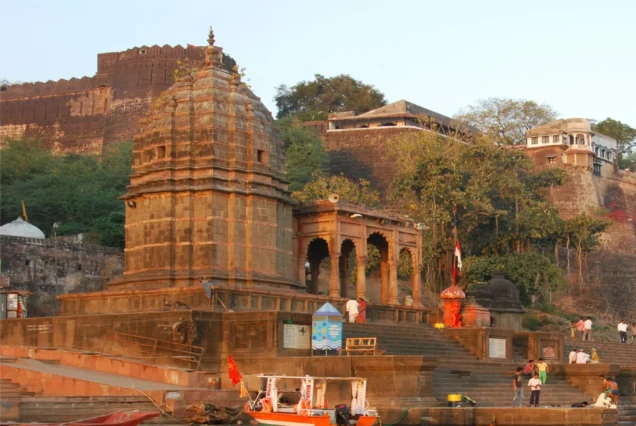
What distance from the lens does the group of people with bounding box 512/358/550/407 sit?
2581cm

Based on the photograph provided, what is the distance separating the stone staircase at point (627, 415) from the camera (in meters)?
27.0

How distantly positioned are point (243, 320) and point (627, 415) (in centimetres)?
962

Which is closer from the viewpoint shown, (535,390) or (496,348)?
(535,390)

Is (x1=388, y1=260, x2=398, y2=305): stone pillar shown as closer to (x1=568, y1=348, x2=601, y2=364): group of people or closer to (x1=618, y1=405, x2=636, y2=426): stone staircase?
(x1=568, y1=348, x2=601, y2=364): group of people

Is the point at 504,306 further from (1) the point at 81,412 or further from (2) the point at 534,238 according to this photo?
(1) the point at 81,412

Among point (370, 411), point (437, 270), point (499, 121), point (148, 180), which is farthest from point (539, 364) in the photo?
point (499, 121)

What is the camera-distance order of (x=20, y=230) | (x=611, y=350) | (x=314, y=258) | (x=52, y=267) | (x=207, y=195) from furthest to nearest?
(x=20, y=230)
(x=52, y=267)
(x=611, y=350)
(x=314, y=258)
(x=207, y=195)

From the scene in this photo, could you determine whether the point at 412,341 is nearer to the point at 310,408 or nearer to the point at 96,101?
the point at 310,408

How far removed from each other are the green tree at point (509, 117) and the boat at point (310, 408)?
A: 45.5m

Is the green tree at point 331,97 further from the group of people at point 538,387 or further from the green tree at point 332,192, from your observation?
the group of people at point 538,387

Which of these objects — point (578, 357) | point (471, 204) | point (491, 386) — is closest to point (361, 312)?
point (491, 386)

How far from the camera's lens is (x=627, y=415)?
27.9 meters

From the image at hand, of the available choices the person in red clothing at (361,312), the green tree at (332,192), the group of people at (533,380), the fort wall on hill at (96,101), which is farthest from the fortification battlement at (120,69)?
the group of people at (533,380)

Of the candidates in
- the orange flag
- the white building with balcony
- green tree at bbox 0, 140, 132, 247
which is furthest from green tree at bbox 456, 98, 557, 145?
the orange flag
